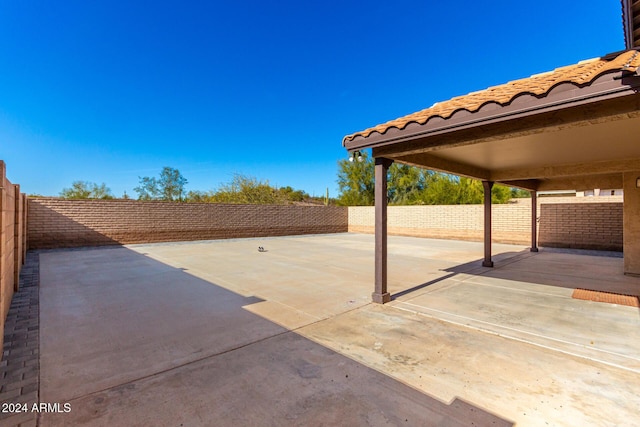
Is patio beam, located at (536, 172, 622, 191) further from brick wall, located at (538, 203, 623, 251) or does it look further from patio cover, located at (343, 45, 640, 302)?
Result: brick wall, located at (538, 203, 623, 251)

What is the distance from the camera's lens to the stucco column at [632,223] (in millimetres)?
6371

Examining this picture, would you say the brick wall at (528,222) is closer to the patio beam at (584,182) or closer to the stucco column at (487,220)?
the patio beam at (584,182)

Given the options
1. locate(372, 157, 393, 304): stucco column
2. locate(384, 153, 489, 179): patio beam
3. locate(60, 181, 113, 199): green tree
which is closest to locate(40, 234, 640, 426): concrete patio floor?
locate(372, 157, 393, 304): stucco column

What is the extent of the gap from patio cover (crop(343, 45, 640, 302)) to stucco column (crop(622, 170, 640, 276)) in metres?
0.02

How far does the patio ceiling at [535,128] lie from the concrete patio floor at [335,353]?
2.20 meters

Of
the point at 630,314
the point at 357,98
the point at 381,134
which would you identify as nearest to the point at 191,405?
the point at 381,134

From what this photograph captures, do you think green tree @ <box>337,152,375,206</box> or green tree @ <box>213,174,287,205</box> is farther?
green tree @ <box>337,152,375,206</box>

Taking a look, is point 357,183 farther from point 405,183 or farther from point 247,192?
point 247,192

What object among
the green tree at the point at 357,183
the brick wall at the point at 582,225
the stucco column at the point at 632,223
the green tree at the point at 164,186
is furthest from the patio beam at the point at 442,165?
the green tree at the point at 164,186

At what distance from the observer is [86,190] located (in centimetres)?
2322

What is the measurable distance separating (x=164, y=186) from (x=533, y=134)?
101ft

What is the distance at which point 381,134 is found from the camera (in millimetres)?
4129

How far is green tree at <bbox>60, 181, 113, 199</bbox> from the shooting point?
75.1 ft

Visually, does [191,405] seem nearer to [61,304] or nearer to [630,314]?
[61,304]
